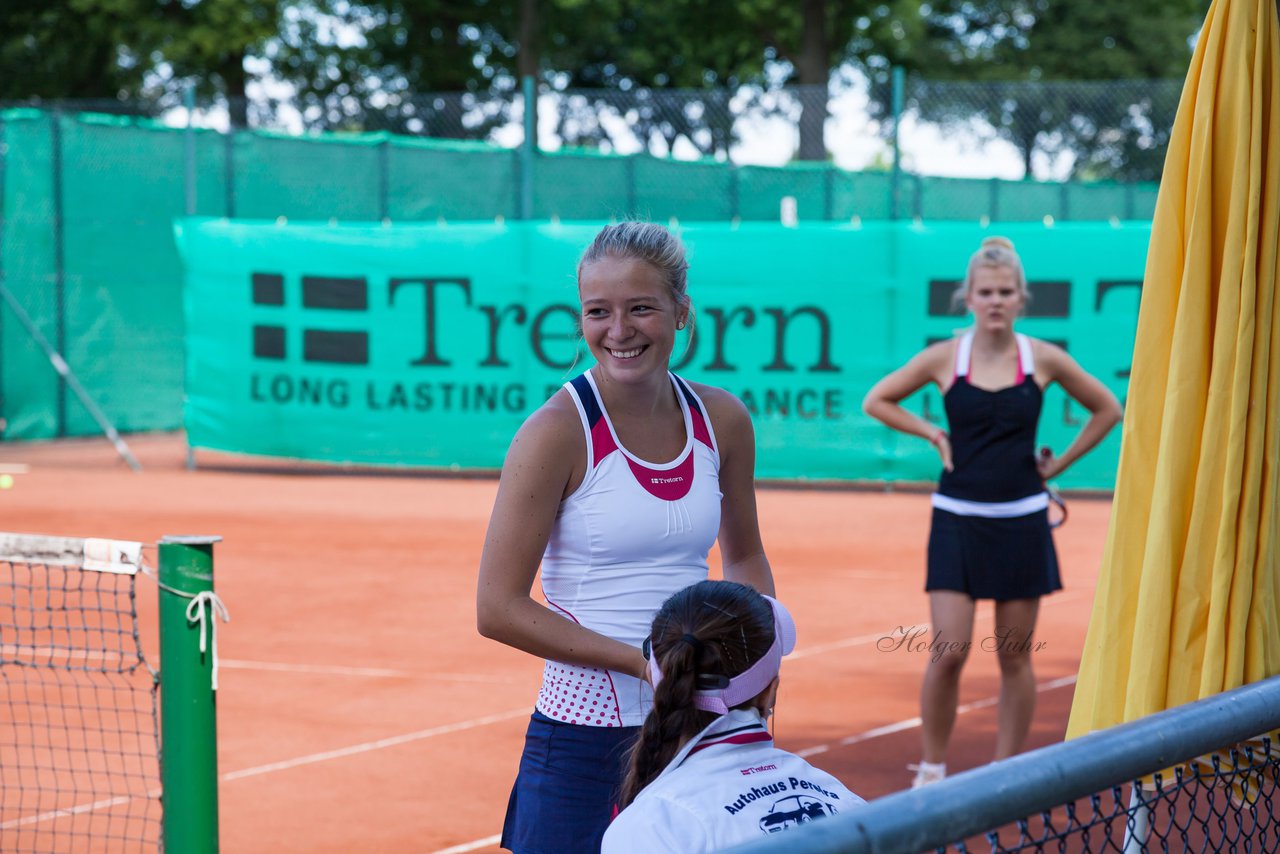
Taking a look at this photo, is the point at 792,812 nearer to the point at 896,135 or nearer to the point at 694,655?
the point at 694,655

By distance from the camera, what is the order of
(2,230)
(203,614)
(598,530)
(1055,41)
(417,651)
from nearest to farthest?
(598,530), (203,614), (417,651), (2,230), (1055,41)

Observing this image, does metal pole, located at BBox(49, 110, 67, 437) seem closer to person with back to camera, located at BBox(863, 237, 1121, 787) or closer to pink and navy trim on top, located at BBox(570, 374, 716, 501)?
person with back to camera, located at BBox(863, 237, 1121, 787)

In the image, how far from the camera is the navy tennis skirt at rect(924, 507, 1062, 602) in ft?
17.4

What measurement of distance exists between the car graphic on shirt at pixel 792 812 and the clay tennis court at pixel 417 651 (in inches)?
106

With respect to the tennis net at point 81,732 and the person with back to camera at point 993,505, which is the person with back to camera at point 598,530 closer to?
the tennis net at point 81,732

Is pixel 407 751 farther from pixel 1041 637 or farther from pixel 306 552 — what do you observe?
pixel 306 552

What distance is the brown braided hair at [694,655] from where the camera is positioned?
7.95 ft

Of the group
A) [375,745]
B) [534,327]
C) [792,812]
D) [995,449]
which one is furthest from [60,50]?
[792,812]

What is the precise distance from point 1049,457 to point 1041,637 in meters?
2.81

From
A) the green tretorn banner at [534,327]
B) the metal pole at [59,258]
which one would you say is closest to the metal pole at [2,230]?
the metal pole at [59,258]

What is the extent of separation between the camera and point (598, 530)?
275cm

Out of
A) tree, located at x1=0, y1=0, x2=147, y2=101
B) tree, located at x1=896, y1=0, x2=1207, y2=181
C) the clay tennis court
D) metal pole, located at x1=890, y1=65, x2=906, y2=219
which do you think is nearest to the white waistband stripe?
the clay tennis court

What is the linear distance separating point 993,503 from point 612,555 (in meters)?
2.91
